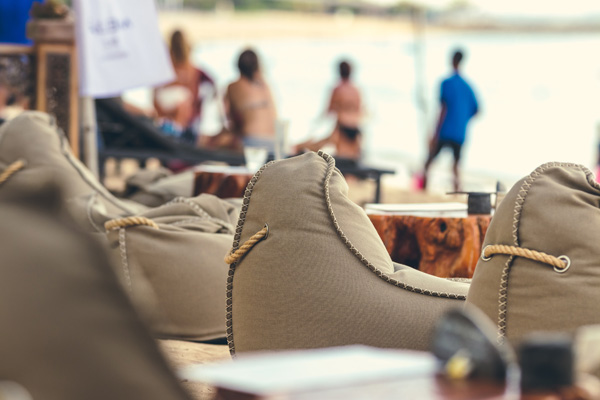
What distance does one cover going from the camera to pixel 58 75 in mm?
7773

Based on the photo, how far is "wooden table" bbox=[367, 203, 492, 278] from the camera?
3.99 meters

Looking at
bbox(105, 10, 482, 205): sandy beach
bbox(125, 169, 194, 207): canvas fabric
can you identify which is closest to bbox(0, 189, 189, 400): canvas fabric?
bbox(125, 169, 194, 207): canvas fabric

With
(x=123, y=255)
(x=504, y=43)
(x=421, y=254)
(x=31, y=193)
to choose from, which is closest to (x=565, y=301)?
(x=421, y=254)

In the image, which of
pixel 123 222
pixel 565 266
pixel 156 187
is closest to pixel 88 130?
pixel 156 187

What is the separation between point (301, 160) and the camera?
10.2ft

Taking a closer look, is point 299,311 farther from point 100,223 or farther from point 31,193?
point 31,193

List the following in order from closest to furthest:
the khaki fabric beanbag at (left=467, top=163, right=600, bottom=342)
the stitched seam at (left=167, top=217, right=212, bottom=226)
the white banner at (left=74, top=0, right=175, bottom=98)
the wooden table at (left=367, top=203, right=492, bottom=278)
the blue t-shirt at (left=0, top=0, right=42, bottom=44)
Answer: the khaki fabric beanbag at (left=467, top=163, right=600, bottom=342) < the wooden table at (left=367, top=203, right=492, bottom=278) < the stitched seam at (left=167, top=217, right=212, bottom=226) < the white banner at (left=74, top=0, right=175, bottom=98) < the blue t-shirt at (left=0, top=0, right=42, bottom=44)

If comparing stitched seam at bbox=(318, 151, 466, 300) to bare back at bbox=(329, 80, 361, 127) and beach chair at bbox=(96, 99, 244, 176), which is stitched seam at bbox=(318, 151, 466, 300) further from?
bare back at bbox=(329, 80, 361, 127)

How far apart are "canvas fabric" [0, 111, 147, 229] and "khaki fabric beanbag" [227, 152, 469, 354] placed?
4.75 ft

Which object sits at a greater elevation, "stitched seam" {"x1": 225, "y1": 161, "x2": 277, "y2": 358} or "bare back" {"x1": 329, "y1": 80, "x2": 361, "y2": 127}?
"stitched seam" {"x1": 225, "y1": 161, "x2": 277, "y2": 358}

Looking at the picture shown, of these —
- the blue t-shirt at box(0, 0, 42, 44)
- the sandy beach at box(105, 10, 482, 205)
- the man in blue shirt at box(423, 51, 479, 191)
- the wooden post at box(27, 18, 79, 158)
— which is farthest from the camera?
the sandy beach at box(105, 10, 482, 205)

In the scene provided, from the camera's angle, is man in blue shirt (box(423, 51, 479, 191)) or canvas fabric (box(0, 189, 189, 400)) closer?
canvas fabric (box(0, 189, 189, 400))

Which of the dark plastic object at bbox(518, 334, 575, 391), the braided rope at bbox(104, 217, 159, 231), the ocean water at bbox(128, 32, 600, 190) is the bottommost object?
the ocean water at bbox(128, 32, 600, 190)

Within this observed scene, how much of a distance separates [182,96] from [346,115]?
7.66 feet
